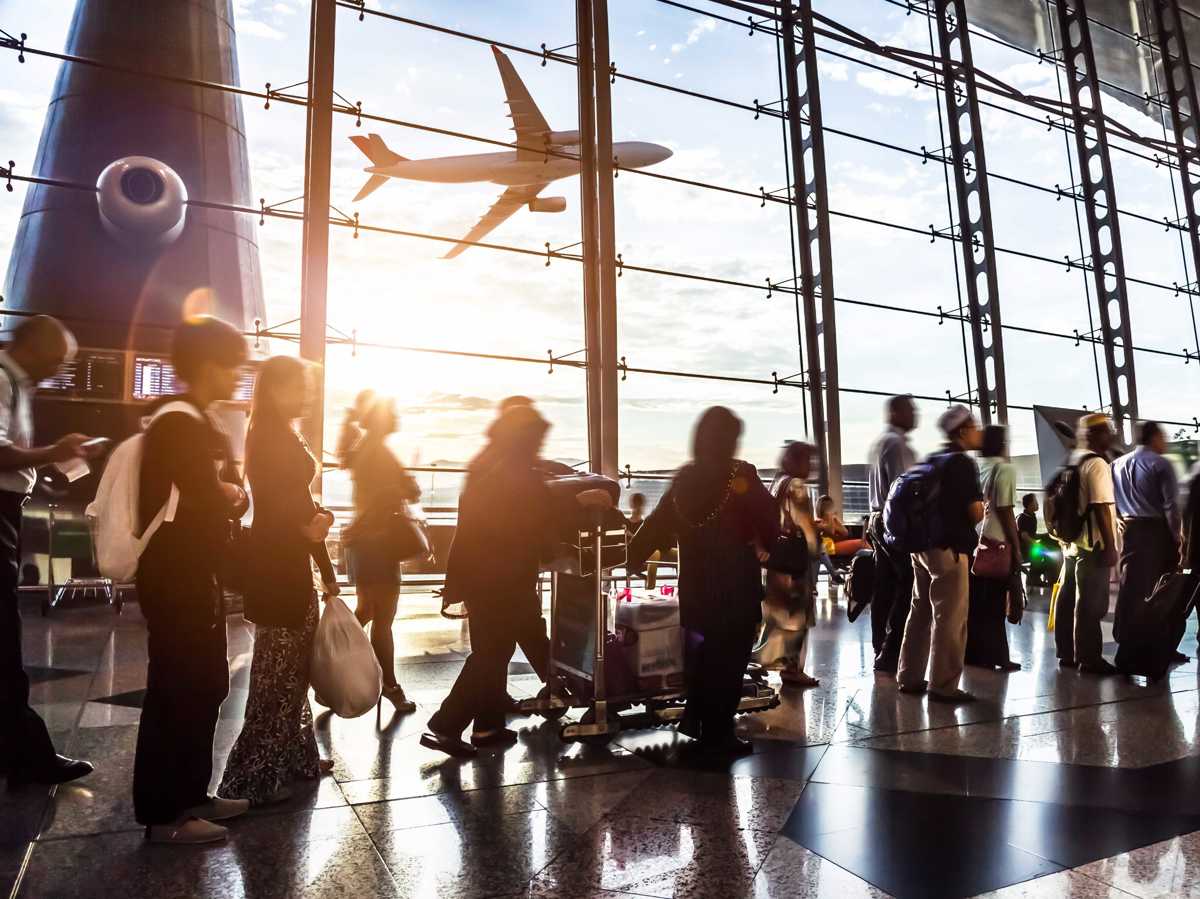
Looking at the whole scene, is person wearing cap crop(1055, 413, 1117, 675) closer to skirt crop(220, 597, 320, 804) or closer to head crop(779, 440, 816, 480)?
head crop(779, 440, 816, 480)

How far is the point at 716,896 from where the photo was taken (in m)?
1.73

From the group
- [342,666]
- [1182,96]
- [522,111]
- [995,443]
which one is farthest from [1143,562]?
[1182,96]

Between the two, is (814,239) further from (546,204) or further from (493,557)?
(493,557)

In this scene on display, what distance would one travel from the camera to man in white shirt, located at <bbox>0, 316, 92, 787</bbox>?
7.57 ft

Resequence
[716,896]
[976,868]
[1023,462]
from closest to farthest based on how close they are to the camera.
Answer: [716,896] → [976,868] → [1023,462]

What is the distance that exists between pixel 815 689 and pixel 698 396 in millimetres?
4742

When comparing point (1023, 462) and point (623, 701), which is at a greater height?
point (1023, 462)

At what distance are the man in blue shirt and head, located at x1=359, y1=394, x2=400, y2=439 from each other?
142 inches

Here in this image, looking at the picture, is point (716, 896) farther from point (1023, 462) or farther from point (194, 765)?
point (1023, 462)

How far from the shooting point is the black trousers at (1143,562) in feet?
13.6

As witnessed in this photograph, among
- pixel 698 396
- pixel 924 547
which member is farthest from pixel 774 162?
pixel 924 547

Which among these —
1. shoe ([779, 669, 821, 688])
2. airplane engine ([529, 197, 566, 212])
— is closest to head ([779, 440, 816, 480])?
shoe ([779, 669, 821, 688])

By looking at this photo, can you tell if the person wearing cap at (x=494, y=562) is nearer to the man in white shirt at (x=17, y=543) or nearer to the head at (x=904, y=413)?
the man in white shirt at (x=17, y=543)

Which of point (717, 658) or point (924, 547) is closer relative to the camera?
point (717, 658)
